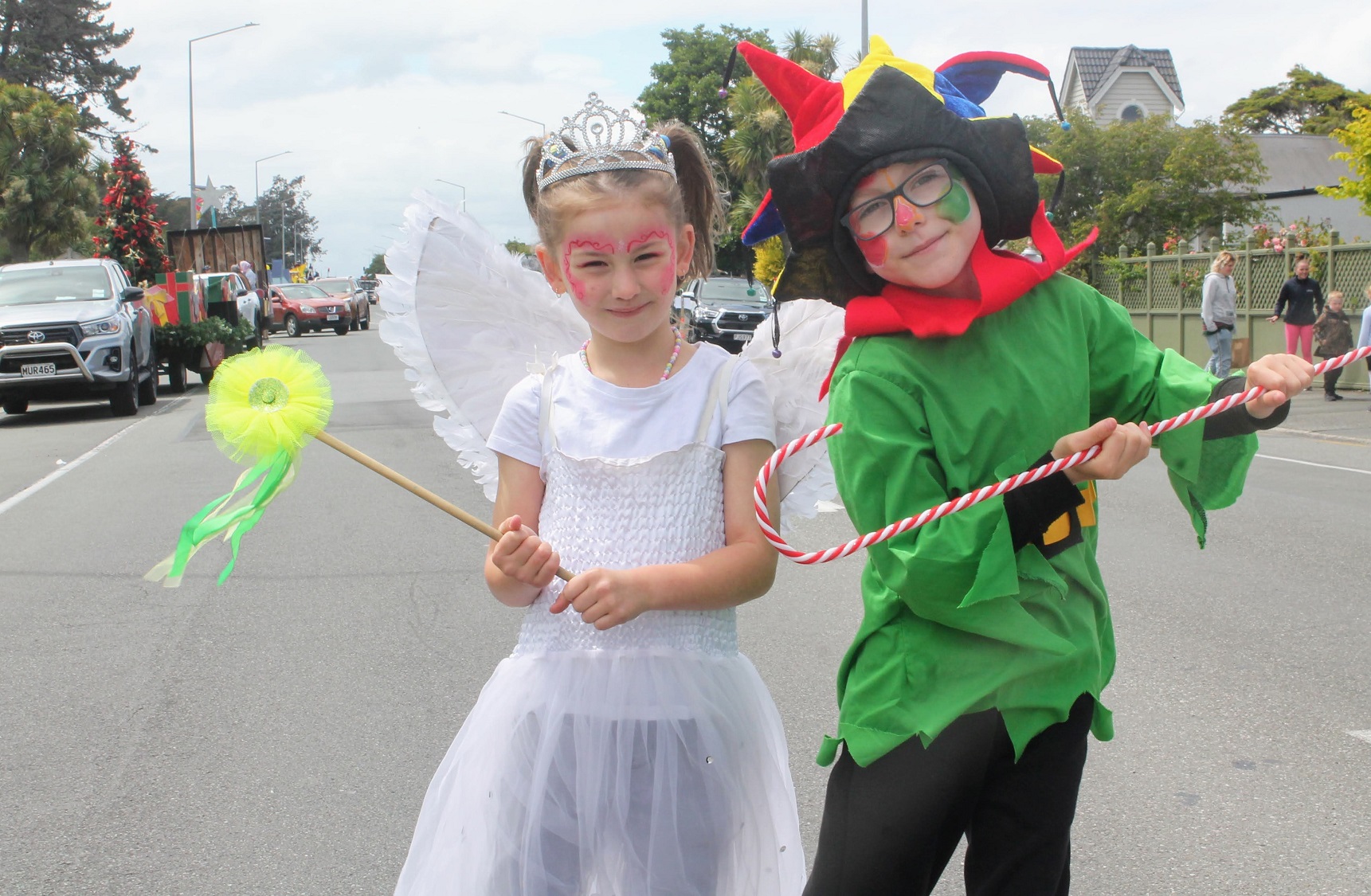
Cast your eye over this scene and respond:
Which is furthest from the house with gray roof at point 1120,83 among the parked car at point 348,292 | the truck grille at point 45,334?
the truck grille at point 45,334

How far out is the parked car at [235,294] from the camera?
21.0 meters

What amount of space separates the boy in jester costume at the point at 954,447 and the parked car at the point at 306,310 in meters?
34.5

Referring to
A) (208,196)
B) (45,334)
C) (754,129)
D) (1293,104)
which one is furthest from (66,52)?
(1293,104)

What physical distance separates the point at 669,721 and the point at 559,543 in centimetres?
35

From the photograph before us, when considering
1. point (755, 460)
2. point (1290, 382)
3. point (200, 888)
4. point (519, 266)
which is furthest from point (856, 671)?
point (200, 888)

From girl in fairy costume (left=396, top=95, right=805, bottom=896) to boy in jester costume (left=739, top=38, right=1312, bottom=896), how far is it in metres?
0.22

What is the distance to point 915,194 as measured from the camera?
1920mm

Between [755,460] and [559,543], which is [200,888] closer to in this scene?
[559,543]

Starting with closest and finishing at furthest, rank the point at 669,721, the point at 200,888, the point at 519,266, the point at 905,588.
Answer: the point at 905,588
the point at 669,721
the point at 519,266
the point at 200,888

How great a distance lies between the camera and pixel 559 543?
7.11ft

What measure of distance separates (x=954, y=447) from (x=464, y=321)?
1.08 m

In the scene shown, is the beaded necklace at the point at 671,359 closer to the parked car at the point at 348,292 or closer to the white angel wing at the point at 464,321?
the white angel wing at the point at 464,321

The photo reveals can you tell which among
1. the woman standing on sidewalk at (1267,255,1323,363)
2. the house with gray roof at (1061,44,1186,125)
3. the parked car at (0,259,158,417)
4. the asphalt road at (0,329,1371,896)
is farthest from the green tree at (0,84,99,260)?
the house with gray roof at (1061,44,1186,125)

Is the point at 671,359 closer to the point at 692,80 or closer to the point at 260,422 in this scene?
the point at 260,422
